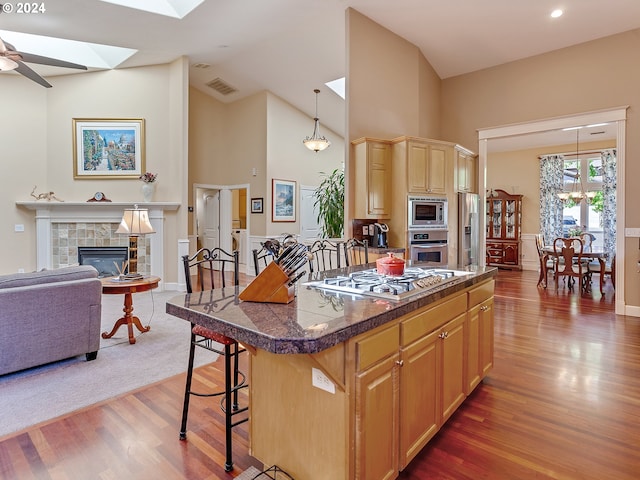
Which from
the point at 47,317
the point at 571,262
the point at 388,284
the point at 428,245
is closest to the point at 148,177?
the point at 47,317

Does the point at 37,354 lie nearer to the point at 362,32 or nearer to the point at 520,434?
the point at 520,434

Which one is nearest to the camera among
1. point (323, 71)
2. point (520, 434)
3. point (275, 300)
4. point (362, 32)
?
point (275, 300)

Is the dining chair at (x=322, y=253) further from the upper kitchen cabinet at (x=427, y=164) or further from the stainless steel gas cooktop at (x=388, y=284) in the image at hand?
the upper kitchen cabinet at (x=427, y=164)

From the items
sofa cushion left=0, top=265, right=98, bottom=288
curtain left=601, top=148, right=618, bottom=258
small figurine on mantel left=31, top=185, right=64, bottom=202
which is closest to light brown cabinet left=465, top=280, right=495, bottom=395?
sofa cushion left=0, top=265, right=98, bottom=288

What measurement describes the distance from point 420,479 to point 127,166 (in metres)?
6.37

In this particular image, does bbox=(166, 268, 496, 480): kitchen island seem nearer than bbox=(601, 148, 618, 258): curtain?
Result: Yes

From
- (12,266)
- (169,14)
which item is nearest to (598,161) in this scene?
(169,14)

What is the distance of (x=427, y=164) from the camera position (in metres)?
5.08

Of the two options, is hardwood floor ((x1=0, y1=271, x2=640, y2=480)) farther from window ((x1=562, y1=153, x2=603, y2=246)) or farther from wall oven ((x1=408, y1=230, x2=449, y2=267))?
window ((x1=562, y1=153, x2=603, y2=246))

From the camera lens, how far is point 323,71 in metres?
6.55

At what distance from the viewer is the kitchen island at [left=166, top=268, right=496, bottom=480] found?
52.5 inches

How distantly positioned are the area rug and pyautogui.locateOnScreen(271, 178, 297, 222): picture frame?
402cm

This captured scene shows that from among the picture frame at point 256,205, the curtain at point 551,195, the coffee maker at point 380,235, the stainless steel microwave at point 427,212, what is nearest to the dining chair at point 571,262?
the curtain at point 551,195

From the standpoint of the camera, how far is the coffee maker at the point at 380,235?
16.4 ft
